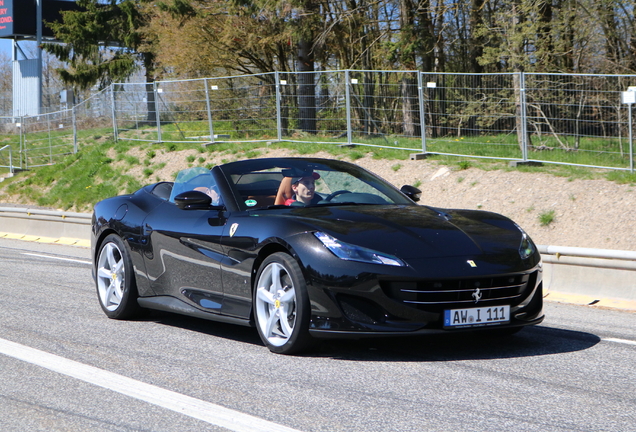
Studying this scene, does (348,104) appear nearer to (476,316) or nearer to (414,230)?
(414,230)

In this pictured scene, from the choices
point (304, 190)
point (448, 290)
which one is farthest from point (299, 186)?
point (448, 290)

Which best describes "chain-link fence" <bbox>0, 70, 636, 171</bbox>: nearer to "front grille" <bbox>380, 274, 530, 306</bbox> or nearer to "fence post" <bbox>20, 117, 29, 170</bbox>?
"fence post" <bbox>20, 117, 29, 170</bbox>

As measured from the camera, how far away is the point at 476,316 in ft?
17.8

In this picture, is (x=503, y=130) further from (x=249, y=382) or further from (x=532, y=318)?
(x=249, y=382)

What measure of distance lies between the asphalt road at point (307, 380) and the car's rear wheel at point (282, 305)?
13 centimetres

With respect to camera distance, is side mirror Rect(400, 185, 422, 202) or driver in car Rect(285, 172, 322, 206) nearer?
driver in car Rect(285, 172, 322, 206)

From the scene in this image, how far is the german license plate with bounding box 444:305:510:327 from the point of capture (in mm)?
5363

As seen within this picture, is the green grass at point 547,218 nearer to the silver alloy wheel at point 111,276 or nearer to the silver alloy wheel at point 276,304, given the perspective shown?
the silver alloy wheel at point 111,276

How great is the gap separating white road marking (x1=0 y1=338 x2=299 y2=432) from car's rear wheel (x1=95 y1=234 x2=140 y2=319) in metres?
1.21

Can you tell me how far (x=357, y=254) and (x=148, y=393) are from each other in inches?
60.2

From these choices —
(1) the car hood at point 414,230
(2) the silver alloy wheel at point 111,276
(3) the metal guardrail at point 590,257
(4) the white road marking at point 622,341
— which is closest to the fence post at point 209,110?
(3) the metal guardrail at point 590,257

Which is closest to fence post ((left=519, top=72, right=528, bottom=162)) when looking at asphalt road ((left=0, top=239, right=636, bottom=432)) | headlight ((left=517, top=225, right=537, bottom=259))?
asphalt road ((left=0, top=239, right=636, bottom=432))

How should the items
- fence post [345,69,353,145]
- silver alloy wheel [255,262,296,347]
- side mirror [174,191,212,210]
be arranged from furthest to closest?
fence post [345,69,353,145] < side mirror [174,191,212,210] < silver alloy wheel [255,262,296,347]

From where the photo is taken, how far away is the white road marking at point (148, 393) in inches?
163
